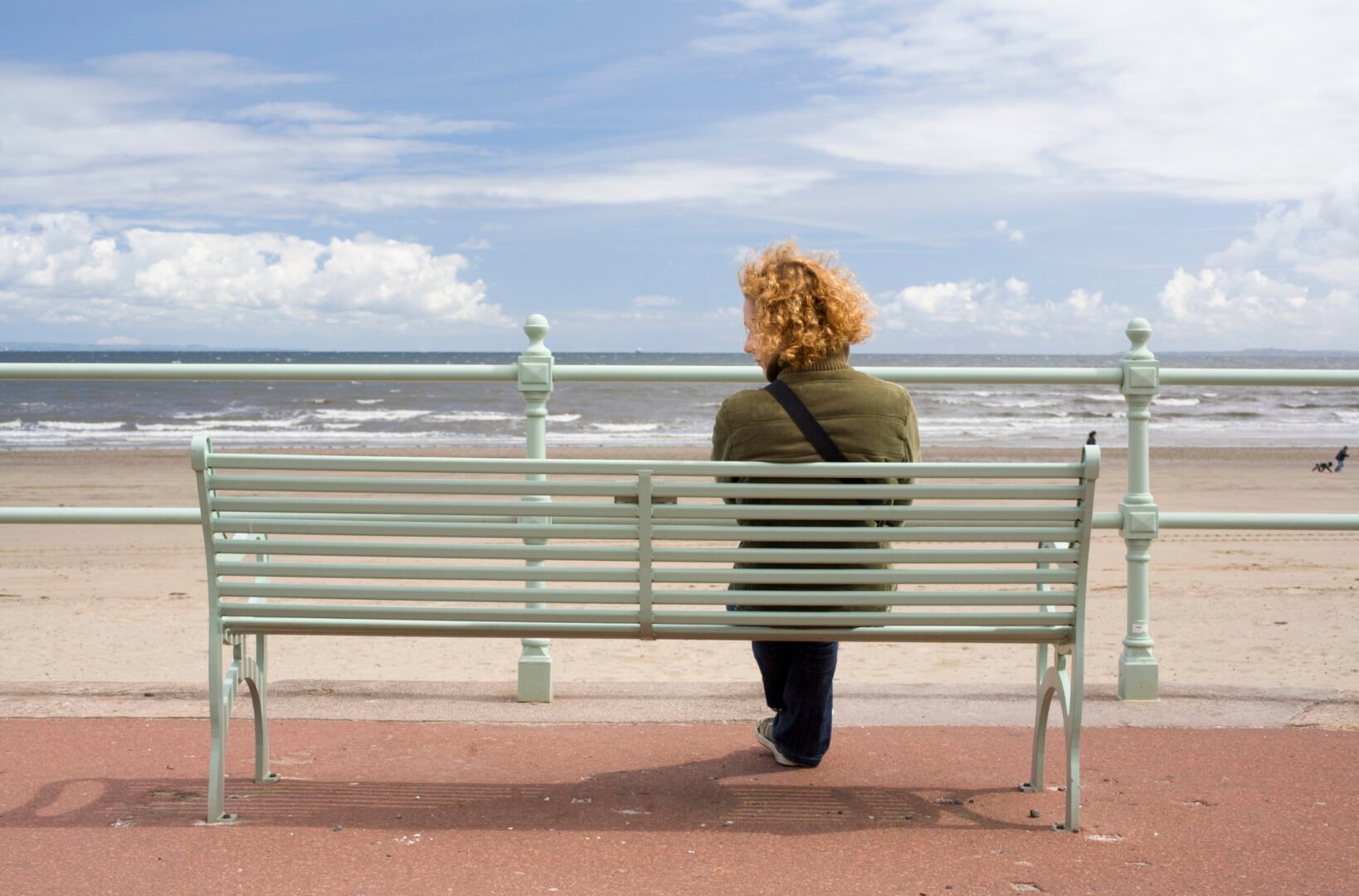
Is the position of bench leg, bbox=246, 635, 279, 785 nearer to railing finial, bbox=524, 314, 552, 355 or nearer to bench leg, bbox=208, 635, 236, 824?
bench leg, bbox=208, 635, 236, 824

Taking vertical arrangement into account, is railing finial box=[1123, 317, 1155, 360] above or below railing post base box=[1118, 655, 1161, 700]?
above

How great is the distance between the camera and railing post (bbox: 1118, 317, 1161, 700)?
4.13 m

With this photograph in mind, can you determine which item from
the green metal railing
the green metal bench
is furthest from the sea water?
the green metal bench

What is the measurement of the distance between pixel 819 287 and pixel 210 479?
151 cm

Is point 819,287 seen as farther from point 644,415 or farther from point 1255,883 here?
point 644,415

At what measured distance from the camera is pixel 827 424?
311 cm

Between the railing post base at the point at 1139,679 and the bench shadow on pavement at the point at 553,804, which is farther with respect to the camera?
the railing post base at the point at 1139,679

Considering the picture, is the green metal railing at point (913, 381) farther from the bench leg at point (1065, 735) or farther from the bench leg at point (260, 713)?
the bench leg at point (1065, 735)

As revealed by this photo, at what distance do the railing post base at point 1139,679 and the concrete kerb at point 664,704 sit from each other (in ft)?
0.13

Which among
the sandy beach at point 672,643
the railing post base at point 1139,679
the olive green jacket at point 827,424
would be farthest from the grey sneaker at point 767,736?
the railing post base at point 1139,679

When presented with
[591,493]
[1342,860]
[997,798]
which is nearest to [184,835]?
[591,493]

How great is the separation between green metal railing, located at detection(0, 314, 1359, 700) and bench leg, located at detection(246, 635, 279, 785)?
0.80m

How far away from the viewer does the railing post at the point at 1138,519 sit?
413 centimetres

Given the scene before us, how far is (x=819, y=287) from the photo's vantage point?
3.26 m
